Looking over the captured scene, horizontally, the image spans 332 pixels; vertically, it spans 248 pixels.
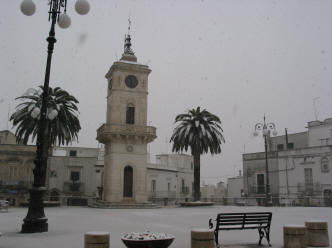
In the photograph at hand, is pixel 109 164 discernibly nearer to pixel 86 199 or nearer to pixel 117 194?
pixel 117 194

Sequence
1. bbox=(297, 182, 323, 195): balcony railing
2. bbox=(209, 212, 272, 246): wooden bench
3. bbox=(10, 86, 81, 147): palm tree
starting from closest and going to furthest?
1. bbox=(209, 212, 272, 246): wooden bench
2. bbox=(10, 86, 81, 147): palm tree
3. bbox=(297, 182, 323, 195): balcony railing

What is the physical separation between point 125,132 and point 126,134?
0.21 metres

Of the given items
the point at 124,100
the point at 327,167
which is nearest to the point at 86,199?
the point at 124,100

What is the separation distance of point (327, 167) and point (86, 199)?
96.3ft

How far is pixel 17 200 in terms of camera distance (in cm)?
4312

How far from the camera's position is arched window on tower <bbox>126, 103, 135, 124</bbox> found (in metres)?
36.4

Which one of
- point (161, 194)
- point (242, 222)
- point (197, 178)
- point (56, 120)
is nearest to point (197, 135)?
point (197, 178)

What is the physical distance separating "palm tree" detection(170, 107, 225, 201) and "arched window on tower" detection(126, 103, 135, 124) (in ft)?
15.0

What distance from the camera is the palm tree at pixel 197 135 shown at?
36531 millimetres

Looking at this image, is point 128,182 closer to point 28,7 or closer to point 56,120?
point 56,120

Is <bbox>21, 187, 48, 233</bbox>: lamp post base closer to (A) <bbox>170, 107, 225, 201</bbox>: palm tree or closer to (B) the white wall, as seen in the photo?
(A) <bbox>170, 107, 225, 201</bbox>: palm tree

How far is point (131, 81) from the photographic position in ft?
121

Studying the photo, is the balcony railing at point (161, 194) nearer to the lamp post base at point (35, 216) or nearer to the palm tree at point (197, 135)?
the palm tree at point (197, 135)

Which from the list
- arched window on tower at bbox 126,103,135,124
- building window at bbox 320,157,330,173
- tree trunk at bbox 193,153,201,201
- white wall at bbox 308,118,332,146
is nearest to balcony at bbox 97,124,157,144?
arched window on tower at bbox 126,103,135,124
